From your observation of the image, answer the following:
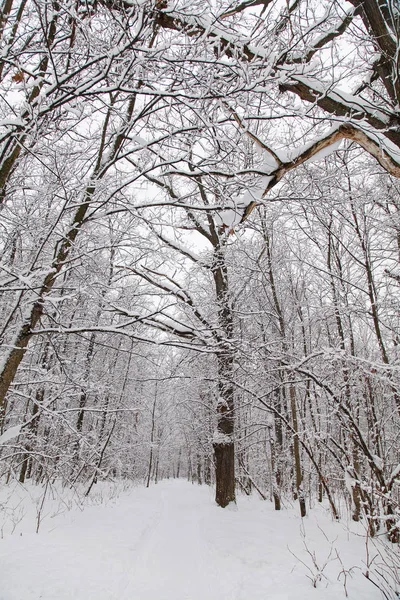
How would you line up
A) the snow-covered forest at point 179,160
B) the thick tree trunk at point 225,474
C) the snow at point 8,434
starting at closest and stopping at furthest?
the snow-covered forest at point 179,160
the snow at point 8,434
the thick tree trunk at point 225,474

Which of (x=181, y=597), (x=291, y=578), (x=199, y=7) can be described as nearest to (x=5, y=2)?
(x=199, y=7)

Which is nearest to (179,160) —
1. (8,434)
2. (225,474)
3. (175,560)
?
(8,434)

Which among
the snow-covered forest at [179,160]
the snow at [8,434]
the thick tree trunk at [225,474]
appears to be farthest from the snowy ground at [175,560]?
the thick tree trunk at [225,474]

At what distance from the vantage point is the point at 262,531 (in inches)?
238

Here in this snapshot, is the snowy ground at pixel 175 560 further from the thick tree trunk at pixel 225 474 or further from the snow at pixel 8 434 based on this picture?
the thick tree trunk at pixel 225 474

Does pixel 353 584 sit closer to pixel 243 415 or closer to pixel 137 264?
pixel 137 264

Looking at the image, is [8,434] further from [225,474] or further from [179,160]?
[225,474]

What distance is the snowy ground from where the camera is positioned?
3.26 m

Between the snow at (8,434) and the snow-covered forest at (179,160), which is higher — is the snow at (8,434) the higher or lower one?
the lower one

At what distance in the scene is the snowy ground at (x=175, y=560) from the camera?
3.26m

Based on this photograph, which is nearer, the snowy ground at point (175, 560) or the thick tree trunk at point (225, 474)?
the snowy ground at point (175, 560)

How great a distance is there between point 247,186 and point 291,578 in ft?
14.3

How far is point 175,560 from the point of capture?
4727 millimetres

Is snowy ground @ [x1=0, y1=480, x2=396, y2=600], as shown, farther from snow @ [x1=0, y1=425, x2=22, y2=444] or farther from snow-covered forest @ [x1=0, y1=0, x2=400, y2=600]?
snow @ [x1=0, y1=425, x2=22, y2=444]
